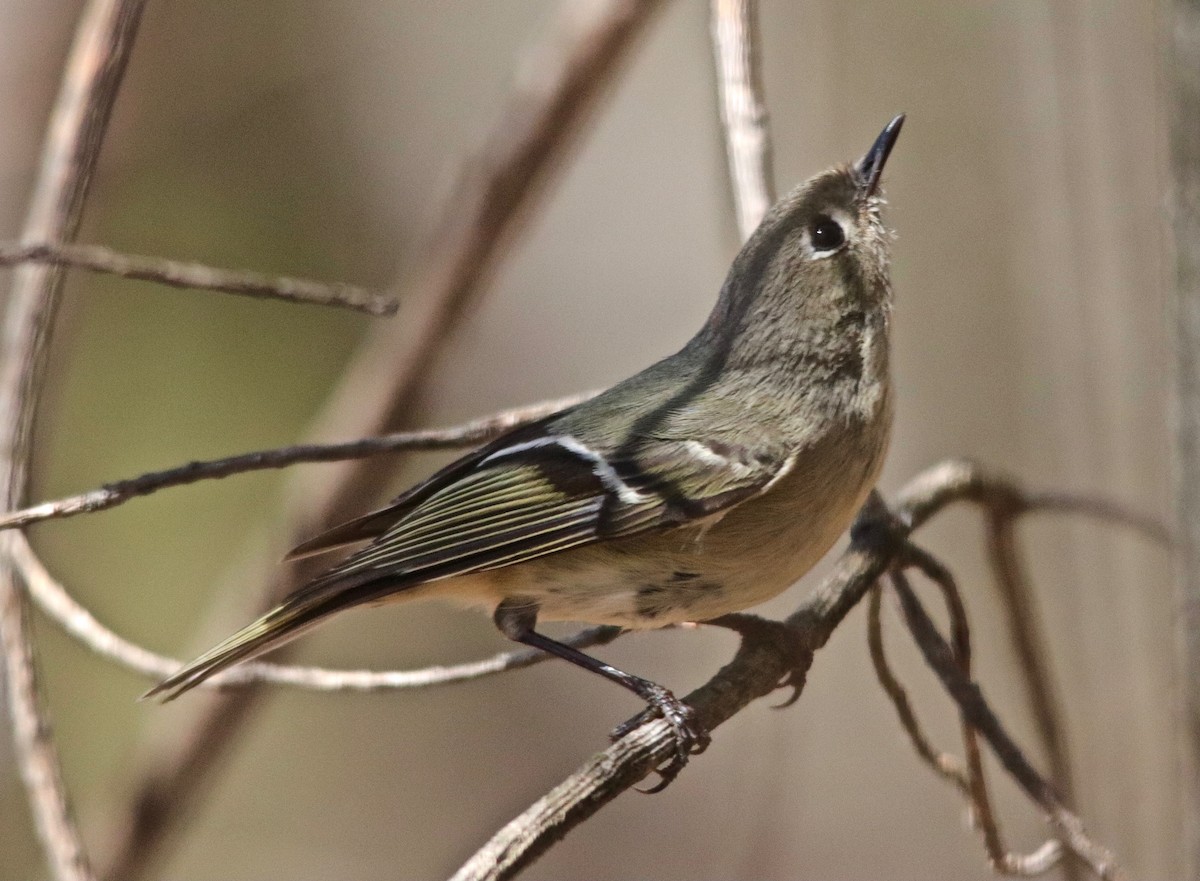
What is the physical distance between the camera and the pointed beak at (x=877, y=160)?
1494 millimetres

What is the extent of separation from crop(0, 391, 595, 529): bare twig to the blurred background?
673 mm

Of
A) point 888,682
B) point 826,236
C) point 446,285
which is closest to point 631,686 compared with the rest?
point 888,682

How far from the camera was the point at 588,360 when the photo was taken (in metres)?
3.80

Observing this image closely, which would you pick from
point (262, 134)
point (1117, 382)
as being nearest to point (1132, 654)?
point (1117, 382)

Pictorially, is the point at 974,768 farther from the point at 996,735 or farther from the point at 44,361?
the point at 44,361

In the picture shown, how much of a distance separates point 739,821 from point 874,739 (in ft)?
2.66

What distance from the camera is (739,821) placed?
230 cm

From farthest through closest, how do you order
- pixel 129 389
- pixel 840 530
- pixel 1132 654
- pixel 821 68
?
pixel 129 389 → pixel 821 68 → pixel 1132 654 → pixel 840 530

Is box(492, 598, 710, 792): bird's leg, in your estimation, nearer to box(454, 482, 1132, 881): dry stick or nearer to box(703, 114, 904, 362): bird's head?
box(454, 482, 1132, 881): dry stick

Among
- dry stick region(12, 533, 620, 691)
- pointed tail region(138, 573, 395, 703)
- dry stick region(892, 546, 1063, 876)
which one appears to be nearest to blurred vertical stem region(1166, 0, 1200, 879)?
dry stick region(892, 546, 1063, 876)

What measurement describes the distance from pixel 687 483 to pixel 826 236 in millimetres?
388

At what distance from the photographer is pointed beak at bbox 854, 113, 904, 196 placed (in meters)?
1.49

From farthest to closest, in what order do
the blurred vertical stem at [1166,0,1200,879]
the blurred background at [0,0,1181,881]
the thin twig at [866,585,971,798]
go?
the blurred background at [0,0,1181,881], the thin twig at [866,585,971,798], the blurred vertical stem at [1166,0,1200,879]

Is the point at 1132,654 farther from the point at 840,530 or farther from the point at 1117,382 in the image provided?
the point at 840,530
